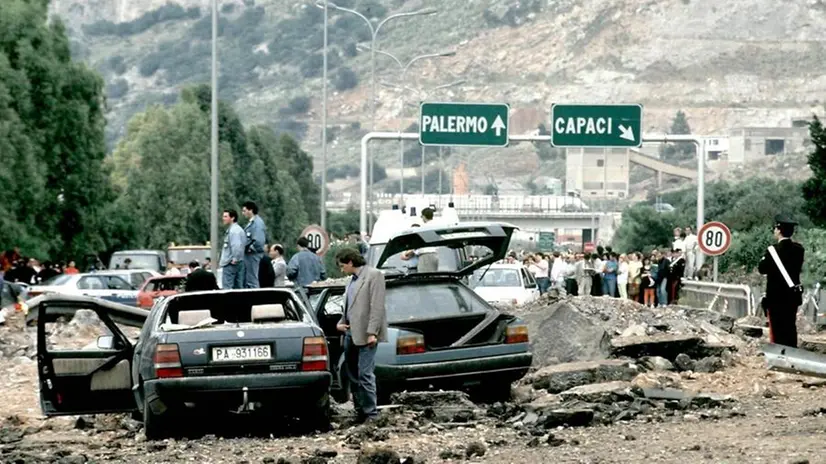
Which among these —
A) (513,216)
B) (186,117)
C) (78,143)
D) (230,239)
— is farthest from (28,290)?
(513,216)

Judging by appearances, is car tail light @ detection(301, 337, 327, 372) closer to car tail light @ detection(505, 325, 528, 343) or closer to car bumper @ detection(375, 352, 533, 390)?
car bumper @ detection(375, 352, 533, 390)

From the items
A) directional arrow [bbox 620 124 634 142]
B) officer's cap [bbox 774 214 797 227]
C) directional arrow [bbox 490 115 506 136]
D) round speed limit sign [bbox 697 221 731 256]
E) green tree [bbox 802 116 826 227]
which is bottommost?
round speed limit sign [bbox 697 221 731 256]

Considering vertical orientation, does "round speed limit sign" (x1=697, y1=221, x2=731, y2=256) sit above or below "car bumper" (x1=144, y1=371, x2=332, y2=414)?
above

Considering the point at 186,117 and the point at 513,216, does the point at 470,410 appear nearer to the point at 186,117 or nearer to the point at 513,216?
the point at 186,117

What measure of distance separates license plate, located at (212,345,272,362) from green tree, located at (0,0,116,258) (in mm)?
43919

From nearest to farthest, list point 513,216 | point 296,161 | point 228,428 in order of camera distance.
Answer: point 228,428 < point 513,216 < point 296,161

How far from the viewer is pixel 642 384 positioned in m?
18.8

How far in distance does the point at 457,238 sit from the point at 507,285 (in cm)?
2282

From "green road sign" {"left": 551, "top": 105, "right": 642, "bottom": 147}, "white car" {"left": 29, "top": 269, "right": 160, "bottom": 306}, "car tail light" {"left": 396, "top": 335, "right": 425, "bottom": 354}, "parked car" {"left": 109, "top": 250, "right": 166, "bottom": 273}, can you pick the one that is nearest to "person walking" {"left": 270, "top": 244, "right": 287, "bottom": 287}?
"car tail light" {"left": 396, "top": 335, "right": 425, "bottom": 354}

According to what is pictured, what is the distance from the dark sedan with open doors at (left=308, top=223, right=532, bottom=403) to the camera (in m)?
18.1

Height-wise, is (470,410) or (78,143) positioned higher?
(78,143)

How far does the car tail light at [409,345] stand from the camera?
1808 cm

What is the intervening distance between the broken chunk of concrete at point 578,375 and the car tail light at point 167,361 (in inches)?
198

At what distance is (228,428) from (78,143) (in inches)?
1977
